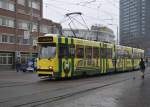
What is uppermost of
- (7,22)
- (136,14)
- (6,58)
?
(7,22)

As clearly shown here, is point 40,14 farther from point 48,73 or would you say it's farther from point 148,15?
point 48,73

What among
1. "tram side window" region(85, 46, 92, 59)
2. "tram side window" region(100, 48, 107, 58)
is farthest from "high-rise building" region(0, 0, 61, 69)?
"tram side window" region(85, 46, 92, 59)

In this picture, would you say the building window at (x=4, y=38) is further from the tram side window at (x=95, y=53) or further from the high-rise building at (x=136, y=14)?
the tram side window at (x=95, y=53)

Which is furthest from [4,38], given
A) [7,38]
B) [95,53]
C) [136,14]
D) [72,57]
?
[72,57]

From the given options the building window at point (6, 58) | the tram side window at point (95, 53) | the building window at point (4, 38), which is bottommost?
the building window at point (6, 58)

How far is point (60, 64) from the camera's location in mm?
26328

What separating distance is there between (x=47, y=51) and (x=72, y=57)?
7.46ft

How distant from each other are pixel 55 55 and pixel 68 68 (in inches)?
72.4

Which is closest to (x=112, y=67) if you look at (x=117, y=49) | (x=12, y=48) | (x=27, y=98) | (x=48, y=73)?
(x=117, y=49)

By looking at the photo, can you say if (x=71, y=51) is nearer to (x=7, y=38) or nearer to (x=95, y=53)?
(x=95, y=53)

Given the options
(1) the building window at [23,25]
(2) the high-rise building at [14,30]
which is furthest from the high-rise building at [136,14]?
(1) the building window at [23,25]

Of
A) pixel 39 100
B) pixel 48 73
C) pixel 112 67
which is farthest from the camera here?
pixel 112 67

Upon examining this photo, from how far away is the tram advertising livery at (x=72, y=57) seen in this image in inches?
1031

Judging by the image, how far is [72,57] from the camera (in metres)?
27.9
